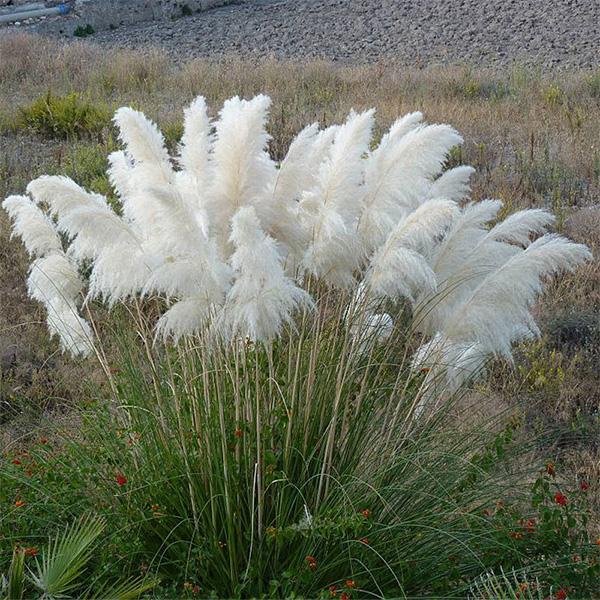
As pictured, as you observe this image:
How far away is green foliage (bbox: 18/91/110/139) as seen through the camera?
1143 cm

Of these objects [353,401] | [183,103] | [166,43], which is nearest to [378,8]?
[166,43]

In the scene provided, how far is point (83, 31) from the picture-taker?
77.0 ft

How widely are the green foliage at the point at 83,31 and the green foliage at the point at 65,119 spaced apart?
11936 mm

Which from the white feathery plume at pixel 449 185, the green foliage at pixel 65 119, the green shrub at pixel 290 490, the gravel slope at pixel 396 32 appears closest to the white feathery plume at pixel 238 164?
the green shrub at pixel 290 490

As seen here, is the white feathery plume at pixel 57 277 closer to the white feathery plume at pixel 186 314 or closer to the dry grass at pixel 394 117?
the white feathery plume at pixel 186 314

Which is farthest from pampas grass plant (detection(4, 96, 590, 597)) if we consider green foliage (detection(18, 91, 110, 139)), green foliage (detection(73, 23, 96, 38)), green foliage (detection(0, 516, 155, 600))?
green foliage (detection(73, 23, 96, 38))

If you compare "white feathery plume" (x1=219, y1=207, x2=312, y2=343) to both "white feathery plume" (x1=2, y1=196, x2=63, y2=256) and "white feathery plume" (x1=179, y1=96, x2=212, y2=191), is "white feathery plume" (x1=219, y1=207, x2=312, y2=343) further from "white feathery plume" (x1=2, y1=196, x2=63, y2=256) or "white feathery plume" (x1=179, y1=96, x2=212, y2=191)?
"white feathery plume" (x1=2, y1=196, x2=63, y2=256)

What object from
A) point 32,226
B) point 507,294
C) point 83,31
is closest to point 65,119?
point 32,226

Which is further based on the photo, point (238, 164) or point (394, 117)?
point (394, 117)

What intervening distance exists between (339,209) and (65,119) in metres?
8.40

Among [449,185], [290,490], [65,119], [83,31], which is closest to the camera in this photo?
[290,490]

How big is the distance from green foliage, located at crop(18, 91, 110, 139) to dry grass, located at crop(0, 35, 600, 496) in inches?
7.1

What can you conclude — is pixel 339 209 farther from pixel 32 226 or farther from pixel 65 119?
pixel 65 119

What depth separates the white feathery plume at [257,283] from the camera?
3.24m
